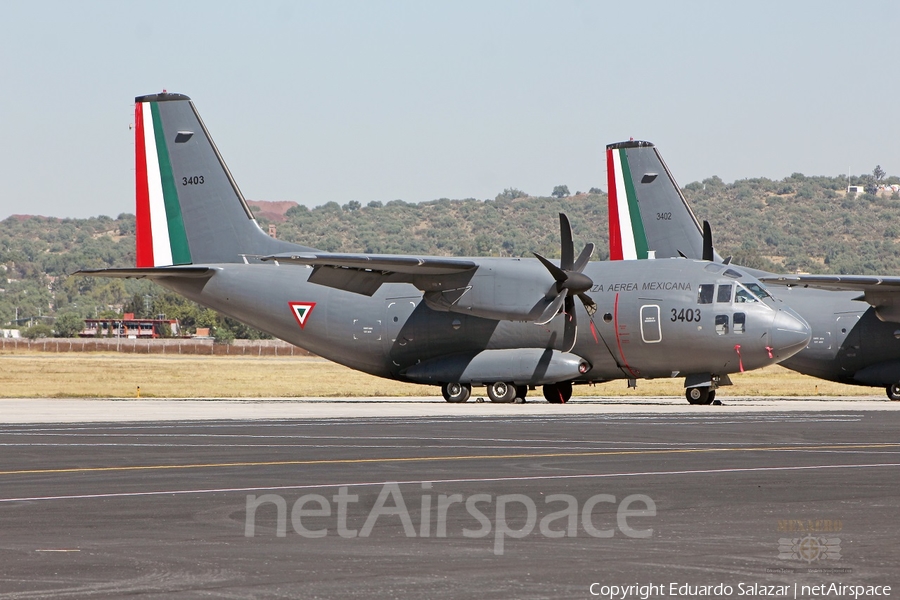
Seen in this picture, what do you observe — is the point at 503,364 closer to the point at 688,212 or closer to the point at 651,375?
the point at 651,375

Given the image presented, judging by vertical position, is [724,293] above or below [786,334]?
above

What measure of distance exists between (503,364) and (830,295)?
13402 mm

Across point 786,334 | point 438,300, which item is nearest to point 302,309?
point 438,300

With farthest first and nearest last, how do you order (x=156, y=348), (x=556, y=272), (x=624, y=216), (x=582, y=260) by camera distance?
(x=156, y=348) → (x=624, y=216) → (x=582, y=260) → (x=556, y=272)

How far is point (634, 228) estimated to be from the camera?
1858 inches

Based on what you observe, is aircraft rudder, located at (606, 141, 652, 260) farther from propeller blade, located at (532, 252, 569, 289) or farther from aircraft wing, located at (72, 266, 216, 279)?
aircraft wing, located at (72, 266, 216, 279)

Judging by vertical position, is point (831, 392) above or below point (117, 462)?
below

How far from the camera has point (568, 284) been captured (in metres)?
31.9

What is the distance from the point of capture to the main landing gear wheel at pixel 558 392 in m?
36.2

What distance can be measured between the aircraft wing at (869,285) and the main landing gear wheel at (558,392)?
7.10 meters

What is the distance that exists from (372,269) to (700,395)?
10.0m

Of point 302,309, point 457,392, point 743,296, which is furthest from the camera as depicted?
point 302,309

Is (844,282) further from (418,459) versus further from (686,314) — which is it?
(418,459)

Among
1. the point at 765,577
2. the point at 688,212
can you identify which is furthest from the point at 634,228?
the point at 765,577
